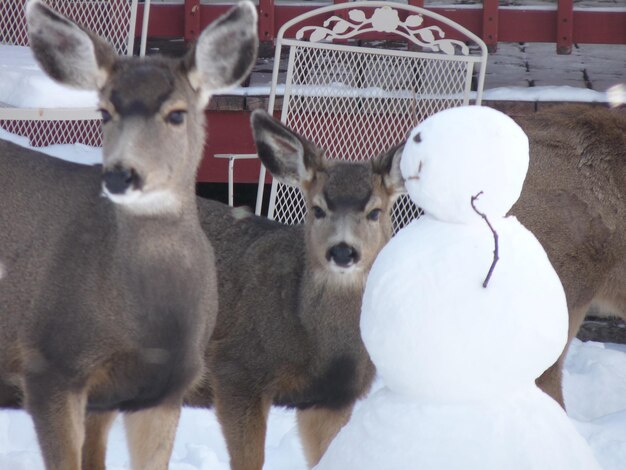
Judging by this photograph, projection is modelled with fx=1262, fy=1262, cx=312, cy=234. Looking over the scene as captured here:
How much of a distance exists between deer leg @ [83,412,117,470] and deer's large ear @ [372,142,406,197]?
4.73 feet

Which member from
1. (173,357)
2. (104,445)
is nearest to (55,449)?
(173,357)

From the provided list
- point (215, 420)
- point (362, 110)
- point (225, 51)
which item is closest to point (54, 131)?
point (362, 110)

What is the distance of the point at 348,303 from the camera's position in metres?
5.14

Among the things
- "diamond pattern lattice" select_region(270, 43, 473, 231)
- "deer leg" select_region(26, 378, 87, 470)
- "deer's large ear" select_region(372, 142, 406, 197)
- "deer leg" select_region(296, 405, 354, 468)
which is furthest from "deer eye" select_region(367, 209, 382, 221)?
"diamond pattern lattice" select_region(270, 43, 473, 231)

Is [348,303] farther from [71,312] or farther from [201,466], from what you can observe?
[71,312]

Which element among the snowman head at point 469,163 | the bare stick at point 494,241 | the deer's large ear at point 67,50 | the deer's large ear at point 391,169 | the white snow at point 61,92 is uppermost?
the snowman head at point 469,163

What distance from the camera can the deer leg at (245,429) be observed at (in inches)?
197

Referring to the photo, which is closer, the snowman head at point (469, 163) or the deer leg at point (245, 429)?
the snowman head at point (469, 163)

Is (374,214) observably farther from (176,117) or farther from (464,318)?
(464,318)

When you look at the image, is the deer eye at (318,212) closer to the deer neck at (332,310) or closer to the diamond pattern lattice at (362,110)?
the deer neck at (332,310)

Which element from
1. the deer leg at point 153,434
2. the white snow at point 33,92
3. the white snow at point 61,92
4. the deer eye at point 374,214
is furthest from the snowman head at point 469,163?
the white snow at point 33,92

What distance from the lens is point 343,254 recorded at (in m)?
4.84

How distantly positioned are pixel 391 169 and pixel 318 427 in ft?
3.59

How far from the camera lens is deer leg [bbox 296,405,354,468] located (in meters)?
5.02
